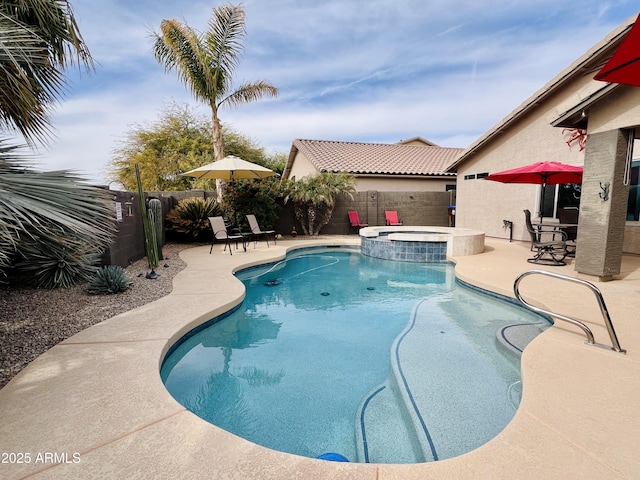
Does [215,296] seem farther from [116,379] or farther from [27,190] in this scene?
[27,190]

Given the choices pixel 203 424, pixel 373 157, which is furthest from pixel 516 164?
pixel 203 424

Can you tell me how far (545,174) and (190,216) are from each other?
11.0 m

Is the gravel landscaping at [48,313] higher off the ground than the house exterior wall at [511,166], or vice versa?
the house exterior wall at [511,166]

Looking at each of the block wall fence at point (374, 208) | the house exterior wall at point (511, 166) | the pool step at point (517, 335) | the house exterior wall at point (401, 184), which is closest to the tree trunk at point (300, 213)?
the block wall fence at point (374, 208)

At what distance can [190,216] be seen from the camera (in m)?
12.1

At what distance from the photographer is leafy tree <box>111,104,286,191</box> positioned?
2667 centimetres

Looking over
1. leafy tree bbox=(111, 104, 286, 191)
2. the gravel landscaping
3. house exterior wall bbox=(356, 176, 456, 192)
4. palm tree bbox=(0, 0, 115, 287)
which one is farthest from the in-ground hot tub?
leafy tree bbox=(111, 104, 286, 191)

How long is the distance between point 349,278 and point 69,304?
5.74 metres

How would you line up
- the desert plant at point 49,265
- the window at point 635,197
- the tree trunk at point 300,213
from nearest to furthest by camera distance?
the desert plant at point 49,265
the window at point 635,197
the tree trunk at point 300,213

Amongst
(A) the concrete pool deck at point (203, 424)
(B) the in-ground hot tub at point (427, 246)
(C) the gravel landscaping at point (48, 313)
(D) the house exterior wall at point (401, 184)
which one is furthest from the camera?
(D) the house exterior wall at point (401, 184)

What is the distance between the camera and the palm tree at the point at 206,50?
13.8 m

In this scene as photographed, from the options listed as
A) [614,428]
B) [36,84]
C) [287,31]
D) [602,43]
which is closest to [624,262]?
[602,43]

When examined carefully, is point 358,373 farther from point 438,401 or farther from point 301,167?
point 301,167

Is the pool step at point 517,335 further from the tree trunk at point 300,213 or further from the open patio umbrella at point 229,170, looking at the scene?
the tree trunk at point 300,213
